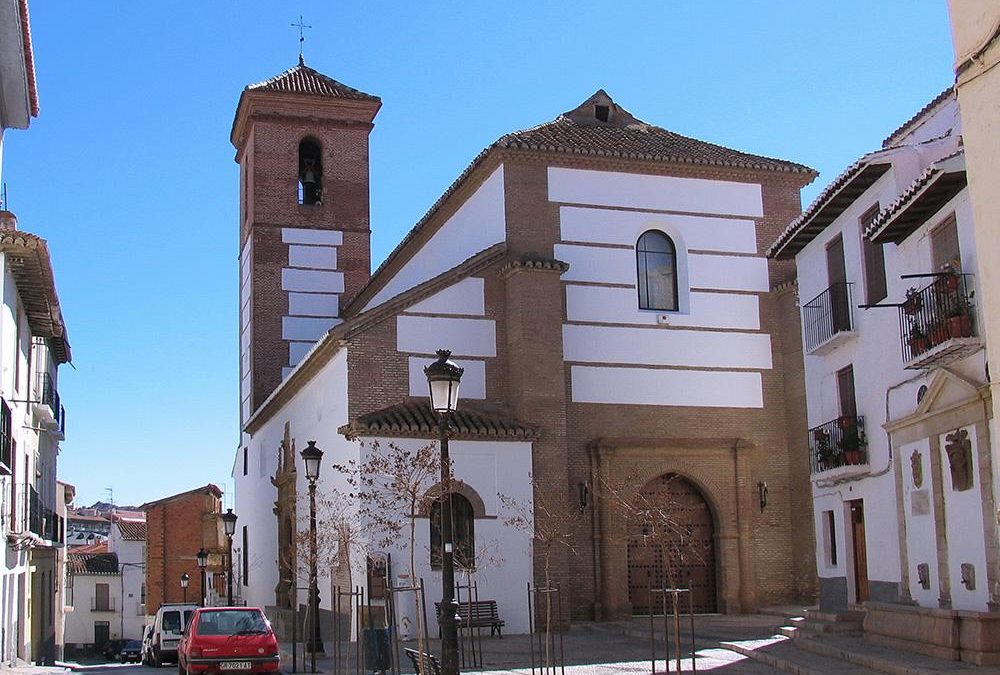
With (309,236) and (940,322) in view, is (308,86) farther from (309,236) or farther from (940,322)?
(940,322)

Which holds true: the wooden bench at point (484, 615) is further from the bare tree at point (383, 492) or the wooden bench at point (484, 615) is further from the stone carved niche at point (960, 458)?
the stone carved niche at point (960, 458)

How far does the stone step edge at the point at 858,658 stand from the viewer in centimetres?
1288

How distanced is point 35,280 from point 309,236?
1204 centimetres

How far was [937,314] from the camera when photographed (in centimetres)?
1452

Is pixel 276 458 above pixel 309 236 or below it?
below

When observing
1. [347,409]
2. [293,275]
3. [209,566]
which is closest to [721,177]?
[347,409]

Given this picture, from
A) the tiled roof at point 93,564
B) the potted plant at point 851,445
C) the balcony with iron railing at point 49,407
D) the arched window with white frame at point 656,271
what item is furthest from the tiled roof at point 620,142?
the tiled roof at point 93,564

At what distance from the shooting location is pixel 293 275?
32.3m

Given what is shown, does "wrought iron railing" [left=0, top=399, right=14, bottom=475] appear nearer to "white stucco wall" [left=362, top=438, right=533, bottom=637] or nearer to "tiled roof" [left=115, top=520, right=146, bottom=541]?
"white stucco wall" [left=362, top=438, right=533, bottom=637]

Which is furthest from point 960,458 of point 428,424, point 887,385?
point 428,424

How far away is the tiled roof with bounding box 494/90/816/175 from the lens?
77.7 feet

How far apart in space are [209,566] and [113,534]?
60.5ft

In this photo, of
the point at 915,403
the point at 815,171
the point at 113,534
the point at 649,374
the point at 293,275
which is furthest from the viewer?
the point at 113,534

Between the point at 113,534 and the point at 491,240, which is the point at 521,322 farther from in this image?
the point at 113,534
